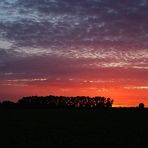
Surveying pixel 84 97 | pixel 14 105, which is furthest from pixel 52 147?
Result: pixel 84 97

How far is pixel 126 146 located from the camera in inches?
798

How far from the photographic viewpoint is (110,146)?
20.4 metres

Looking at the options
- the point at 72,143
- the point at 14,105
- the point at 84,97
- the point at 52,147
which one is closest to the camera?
the point at 52,147

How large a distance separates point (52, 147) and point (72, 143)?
1.85 meters

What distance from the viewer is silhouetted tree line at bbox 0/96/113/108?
133m

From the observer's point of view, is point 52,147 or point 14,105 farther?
point 14,105

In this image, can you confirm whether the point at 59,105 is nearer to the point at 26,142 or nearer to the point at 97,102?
the point at 97,102

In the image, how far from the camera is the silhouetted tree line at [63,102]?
437ft

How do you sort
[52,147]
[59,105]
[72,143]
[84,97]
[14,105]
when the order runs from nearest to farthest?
1. [52,147]
2. [72,143]
3. [14,105]
4. [59,105]
5. [84,97]

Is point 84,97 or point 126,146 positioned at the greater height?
point 84,97

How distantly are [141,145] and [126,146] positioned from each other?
2.60 feet

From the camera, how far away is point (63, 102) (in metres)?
139

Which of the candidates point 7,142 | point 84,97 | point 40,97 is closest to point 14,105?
point 40,97

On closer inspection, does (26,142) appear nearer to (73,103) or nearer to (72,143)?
(72,143)
